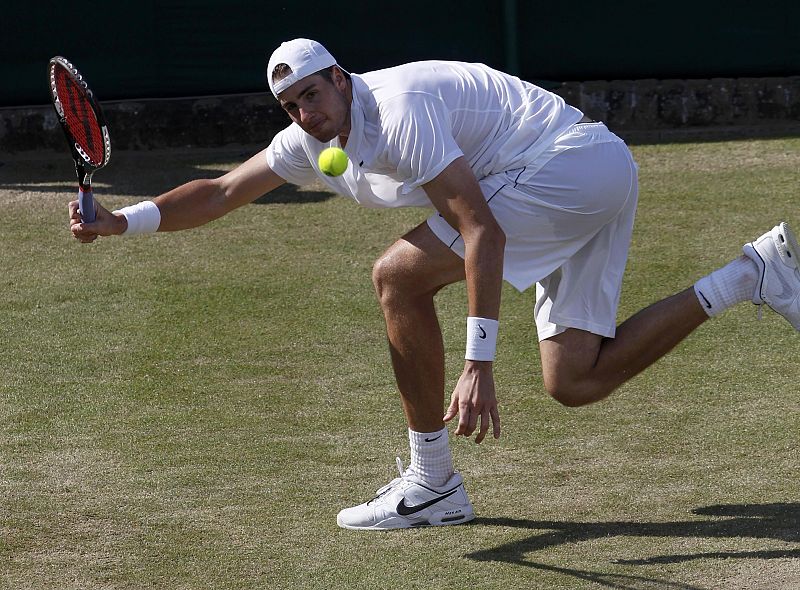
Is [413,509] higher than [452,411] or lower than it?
lower

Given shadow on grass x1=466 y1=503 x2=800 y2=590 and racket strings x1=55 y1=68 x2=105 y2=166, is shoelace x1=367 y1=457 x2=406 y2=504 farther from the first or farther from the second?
racket strings x1=55 y1=68 x2=105 y2=166

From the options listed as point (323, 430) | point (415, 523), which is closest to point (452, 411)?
point (415, 523)

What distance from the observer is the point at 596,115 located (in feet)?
29.9

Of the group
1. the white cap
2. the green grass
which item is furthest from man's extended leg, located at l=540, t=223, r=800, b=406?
the white cap

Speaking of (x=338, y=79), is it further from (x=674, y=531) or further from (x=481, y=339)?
(x=674, y=531)

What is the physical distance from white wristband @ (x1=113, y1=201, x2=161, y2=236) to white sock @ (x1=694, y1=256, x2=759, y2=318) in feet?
6.07

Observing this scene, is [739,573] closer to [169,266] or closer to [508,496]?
[508,496]

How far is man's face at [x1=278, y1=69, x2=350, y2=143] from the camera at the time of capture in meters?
4.00

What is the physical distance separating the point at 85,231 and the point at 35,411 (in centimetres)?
123

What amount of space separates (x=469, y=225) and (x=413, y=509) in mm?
A: 1006

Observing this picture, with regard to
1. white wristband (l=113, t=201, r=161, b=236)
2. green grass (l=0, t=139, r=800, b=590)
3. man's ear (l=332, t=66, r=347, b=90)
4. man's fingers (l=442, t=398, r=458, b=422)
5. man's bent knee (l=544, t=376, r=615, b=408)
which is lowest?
green grass (l=0, t=139, r=800, b=590)

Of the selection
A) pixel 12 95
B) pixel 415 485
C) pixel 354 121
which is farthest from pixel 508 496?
pixel 12 95

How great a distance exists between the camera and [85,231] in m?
4.38

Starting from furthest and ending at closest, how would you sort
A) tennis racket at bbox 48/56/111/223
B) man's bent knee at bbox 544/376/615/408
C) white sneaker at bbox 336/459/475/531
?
tennis racket at bbox 48/56/111/223
man's bent knee at bbox 544/376/615/408
white sneaker at bbox 336/459/475/531
